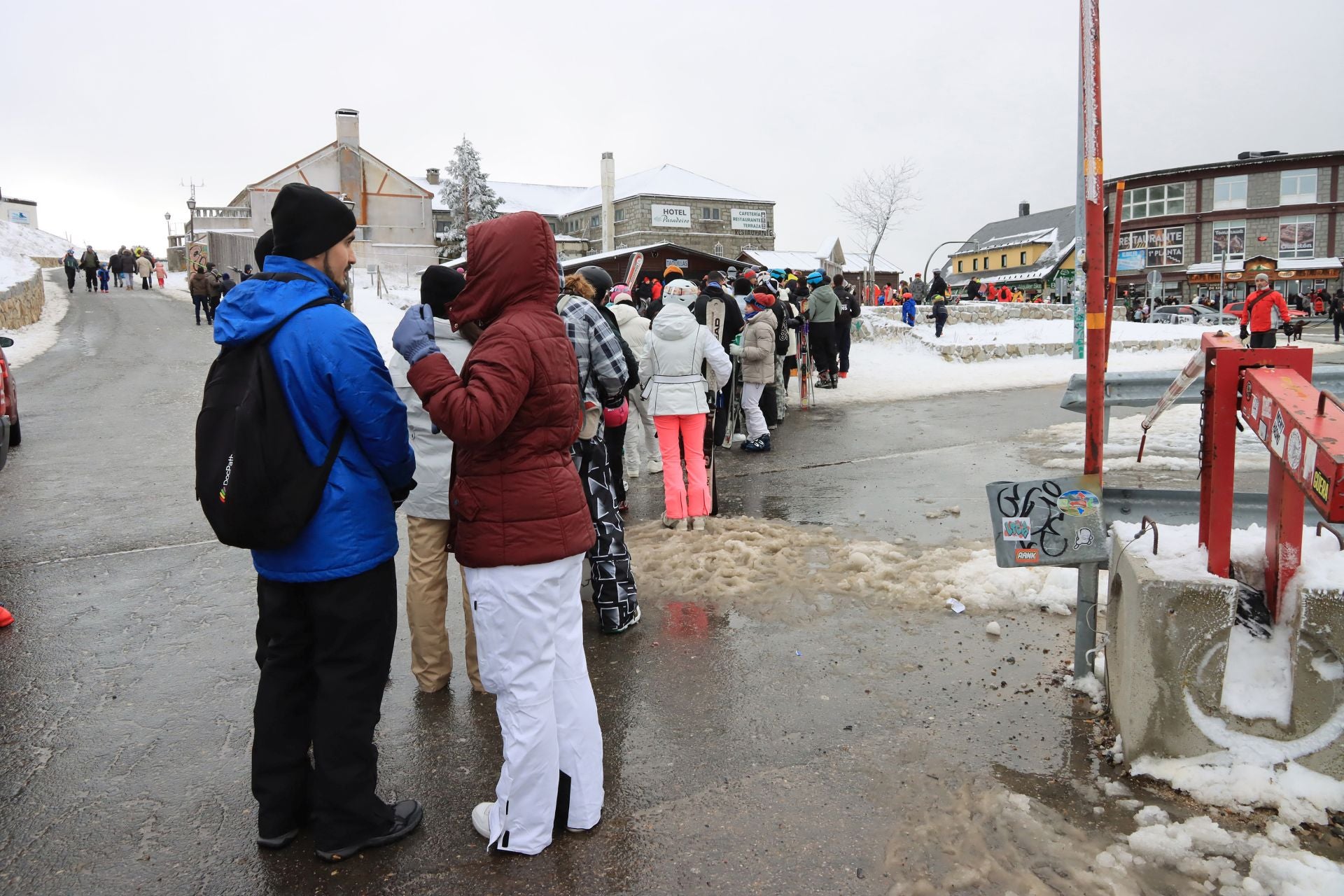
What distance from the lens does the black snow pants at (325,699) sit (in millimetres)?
2779

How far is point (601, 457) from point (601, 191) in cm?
7144

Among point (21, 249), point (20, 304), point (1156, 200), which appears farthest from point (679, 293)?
point (1156, 200)

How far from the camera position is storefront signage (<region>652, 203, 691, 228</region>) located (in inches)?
2650

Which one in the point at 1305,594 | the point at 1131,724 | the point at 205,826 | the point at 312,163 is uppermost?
the point at 312,163

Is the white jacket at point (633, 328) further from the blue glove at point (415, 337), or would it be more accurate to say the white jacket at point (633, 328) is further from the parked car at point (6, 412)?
the blue glove at point (415, 337)

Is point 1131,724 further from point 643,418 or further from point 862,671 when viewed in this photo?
point 643,418

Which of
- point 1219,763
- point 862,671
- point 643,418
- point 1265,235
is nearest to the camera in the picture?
point 1219,763

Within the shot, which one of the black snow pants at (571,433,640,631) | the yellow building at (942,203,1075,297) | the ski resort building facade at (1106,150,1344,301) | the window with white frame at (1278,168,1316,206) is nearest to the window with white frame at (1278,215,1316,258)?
the ski resort building facade at (1106,150,1344,301)

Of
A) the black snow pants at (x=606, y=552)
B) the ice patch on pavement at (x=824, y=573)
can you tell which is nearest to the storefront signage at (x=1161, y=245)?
the ice patch on pavement at (x=824, y=573)

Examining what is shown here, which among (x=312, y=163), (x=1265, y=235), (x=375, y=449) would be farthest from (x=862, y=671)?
(x=1265, y=235)

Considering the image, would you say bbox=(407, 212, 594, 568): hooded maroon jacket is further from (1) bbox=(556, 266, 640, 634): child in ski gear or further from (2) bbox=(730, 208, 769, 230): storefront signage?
(2) bbox=(730, 208, 769, 230): storefront signage

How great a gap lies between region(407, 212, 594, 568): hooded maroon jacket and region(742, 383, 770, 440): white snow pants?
766 centimetres

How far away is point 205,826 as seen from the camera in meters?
3.06

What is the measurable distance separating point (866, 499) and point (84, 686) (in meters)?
5.78
